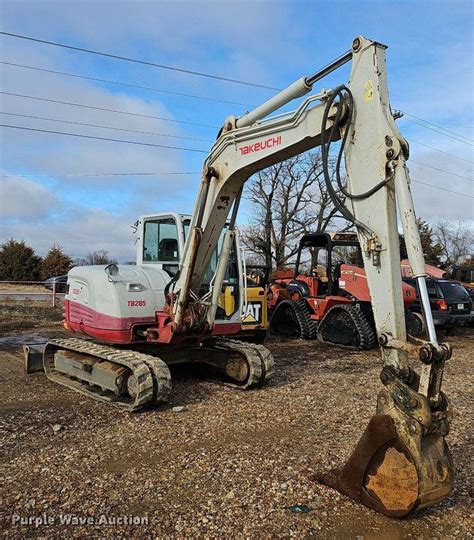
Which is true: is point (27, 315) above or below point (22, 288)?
below

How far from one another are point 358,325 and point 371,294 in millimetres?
7521

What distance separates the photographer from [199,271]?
685 centimetres

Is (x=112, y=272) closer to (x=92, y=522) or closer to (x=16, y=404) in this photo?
(x=16, y=404)

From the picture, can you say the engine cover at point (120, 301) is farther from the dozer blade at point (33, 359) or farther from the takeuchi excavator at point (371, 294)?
the dozer blade at point (33, 359)

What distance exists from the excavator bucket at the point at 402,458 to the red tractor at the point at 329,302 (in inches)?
311

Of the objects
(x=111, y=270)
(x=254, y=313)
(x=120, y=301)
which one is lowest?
(x=254, y=313)

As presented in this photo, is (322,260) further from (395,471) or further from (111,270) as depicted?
(395,471)

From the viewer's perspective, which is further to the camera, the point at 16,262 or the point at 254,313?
the point at 16,262

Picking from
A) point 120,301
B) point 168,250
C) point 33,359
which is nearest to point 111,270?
point 120,301

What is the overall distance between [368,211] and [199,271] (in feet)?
9.44

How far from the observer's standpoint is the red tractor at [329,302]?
39.8 ft

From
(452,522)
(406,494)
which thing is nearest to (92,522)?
(406,494)

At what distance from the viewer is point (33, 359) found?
825cm

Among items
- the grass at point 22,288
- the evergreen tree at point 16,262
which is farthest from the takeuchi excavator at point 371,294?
the evergreen tree at point 16,262
